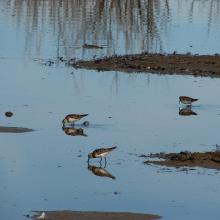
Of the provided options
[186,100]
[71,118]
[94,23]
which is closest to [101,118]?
[71,118]

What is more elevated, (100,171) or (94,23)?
(94,23)

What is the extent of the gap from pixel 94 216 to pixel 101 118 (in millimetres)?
5172

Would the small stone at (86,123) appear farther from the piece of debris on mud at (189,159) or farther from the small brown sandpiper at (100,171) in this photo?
the small brown sandpiper at (100,171)

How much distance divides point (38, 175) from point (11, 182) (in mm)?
460

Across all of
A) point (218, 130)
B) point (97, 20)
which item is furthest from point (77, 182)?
point (97, 20)

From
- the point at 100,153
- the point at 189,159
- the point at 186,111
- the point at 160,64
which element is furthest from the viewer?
the point at 160,64

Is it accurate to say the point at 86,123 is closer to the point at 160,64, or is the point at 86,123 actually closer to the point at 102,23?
the point at 160,64

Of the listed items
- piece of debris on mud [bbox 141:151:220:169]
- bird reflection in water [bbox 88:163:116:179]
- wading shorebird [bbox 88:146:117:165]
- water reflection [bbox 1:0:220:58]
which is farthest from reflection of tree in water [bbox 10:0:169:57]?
bird reflection in water [bbox 88:163:116:179]

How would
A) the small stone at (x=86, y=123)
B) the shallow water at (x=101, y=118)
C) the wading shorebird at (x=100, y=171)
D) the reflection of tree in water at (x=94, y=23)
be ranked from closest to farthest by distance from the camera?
the shallow water at (x=101, y=118) < the wading shorebird at (x=100, y=171) < the small stone at (x=86, y=123) < the reflection of tree in water at (x=94, y=23)

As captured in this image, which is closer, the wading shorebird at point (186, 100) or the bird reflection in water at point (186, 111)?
the bird reflection in water at point (186, 111)

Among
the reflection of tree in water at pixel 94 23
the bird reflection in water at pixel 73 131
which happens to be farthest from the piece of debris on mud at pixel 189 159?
the reflection of tree in water at pixel 94 23

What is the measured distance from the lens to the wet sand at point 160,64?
61.7 feet

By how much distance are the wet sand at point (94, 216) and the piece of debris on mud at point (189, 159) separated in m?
2.16

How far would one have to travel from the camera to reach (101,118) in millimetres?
14008
